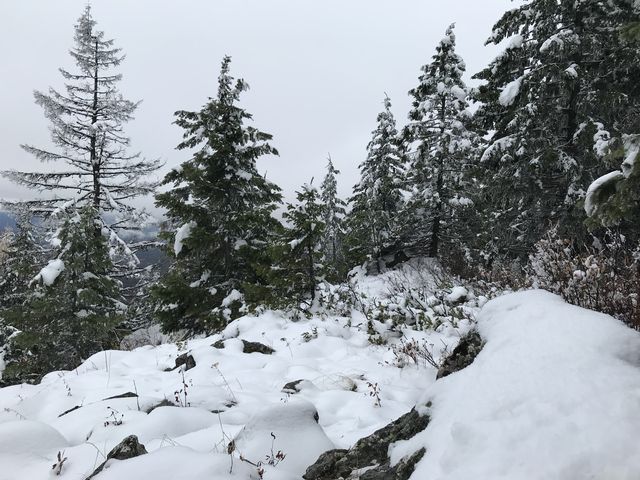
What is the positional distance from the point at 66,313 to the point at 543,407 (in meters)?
12.5

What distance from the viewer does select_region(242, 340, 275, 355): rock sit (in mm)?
6215

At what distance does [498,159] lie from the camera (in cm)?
1122

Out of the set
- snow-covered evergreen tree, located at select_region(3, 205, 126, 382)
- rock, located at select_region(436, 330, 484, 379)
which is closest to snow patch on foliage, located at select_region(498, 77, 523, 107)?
rock, located at select_region(436, 330, 484, 379)

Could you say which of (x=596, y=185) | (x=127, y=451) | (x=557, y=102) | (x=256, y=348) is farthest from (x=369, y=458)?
(x=557, y=102)

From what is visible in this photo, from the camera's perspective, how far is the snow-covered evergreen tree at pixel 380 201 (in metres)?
21.2

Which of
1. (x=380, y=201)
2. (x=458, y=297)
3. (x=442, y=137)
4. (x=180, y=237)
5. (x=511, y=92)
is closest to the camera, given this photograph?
(x=458, y=297)

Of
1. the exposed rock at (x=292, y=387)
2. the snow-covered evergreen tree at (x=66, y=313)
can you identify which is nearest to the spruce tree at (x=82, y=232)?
the snow-covered evergreen tree at (x=66, y=313)

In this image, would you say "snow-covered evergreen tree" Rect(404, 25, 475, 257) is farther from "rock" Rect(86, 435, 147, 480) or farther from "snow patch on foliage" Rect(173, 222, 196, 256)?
"rock" Rect(86, 435, 147, 480)

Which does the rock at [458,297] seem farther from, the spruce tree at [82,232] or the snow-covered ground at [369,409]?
the spruce tree at [82,232]

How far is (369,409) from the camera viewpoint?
3.89 m

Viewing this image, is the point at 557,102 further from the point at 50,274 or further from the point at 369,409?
the point at 50,274

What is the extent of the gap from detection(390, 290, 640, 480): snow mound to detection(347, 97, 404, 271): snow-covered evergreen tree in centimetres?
1767

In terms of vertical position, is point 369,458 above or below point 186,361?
below

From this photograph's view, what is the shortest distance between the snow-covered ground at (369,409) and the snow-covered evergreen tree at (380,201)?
15.3 metres
